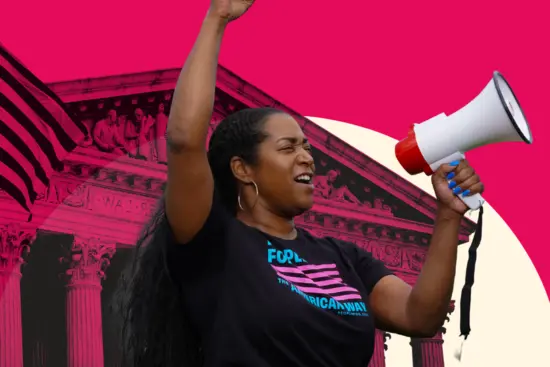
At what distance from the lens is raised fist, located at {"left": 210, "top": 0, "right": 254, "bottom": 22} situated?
3.06m

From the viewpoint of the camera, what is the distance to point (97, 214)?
16406mm

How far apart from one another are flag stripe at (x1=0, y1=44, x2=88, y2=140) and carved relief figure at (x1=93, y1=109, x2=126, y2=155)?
1.77ft

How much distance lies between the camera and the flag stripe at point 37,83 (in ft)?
39.3

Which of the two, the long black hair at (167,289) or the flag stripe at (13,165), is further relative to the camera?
the flag stripe at (13,165)

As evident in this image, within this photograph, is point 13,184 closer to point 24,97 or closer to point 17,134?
point 17,134

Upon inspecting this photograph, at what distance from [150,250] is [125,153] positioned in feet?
46.5

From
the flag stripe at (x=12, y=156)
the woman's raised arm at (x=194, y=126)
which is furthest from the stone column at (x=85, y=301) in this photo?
the woman's raised arm at (x=194, y=126)

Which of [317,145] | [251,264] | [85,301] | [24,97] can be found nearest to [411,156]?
[251,264]

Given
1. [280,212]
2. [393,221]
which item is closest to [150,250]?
[280,212]

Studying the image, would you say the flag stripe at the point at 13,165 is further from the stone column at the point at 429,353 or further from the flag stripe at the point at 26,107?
the stone column at the point at 429,353

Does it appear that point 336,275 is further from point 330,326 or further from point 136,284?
point 136,284

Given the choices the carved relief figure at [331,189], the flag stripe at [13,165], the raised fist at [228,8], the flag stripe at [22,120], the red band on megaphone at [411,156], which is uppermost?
the carved relief figure at [331,189]

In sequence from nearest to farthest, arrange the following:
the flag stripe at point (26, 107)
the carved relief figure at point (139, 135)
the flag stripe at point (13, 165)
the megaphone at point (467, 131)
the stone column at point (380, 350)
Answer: the megaphone at point (467, 131) < the flag stripe at point (13, 165) < the flag stripe at point (26, 107) < the carved relief figure at point (139, 135) < the stone column at point (380, 350)

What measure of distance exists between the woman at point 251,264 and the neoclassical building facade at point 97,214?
1069 centimetres
